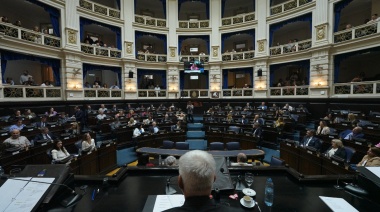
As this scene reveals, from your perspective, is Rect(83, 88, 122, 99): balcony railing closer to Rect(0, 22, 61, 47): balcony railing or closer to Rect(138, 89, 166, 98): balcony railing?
Rect(138, 89, 166, 98): balcony railing

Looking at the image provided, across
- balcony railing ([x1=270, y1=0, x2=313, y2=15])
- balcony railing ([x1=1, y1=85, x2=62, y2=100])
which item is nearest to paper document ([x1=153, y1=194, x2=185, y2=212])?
balcony railing ([x1=1, y1=85, x2=62, y2=100])

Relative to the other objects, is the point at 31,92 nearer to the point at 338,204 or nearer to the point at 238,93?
the point at 338,204

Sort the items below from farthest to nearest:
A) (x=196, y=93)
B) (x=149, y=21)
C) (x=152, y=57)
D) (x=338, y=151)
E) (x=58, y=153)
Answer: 1. (x=196, y=93)
2. (x=152, y=57)
3. (x=149, y=21)
4. (x=58, y=153)
5. (x=338, y=151)

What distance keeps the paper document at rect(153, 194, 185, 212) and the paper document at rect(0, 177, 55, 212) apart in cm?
114

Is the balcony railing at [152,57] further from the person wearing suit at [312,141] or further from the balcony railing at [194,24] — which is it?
the person wearing suit at [312,141]

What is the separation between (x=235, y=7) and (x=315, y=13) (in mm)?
8332

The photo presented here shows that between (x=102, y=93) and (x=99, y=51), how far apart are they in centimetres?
335

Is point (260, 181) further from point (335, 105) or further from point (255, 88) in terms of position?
point (255, 88)

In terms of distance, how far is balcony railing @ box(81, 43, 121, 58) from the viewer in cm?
1436

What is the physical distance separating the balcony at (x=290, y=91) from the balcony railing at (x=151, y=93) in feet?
31.9

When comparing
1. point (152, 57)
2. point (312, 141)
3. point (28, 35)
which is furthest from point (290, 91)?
point (28, 35)

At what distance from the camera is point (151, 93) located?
17797mm

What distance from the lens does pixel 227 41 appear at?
21.0m

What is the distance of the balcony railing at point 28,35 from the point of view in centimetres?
1027
